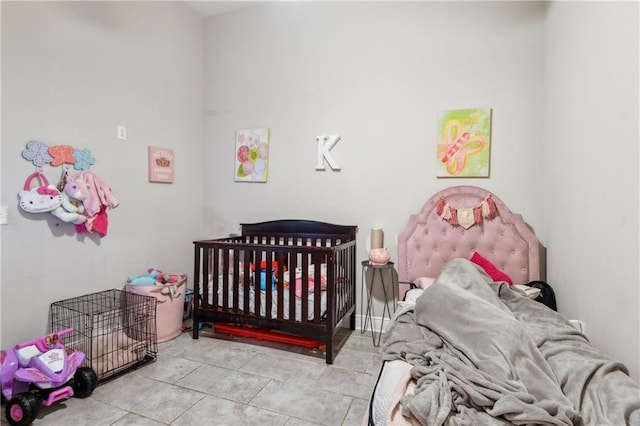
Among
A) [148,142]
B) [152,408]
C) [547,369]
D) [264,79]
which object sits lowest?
[152,408]

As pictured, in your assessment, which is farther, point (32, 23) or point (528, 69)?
point (528, 69)

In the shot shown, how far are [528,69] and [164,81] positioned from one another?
3085 mm

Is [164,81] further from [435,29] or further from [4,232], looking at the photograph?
[435,29]

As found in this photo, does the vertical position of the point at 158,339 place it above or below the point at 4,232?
below

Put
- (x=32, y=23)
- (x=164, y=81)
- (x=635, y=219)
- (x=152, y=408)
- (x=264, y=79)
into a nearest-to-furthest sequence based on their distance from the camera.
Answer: (x=635, y=219) → (x=152, y=408) → (x=32, y=23) → (x=164, y=81) → (x=264, y=79)

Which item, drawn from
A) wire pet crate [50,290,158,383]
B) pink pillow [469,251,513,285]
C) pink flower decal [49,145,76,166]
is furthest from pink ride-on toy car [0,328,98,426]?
pink pillow [469,251,513,285]

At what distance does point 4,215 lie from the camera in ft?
6.13

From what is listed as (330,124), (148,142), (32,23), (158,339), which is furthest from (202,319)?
(32,23)

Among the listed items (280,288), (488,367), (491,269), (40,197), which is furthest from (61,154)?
(491,269)

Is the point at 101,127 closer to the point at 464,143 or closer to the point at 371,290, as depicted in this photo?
the point at 371,290

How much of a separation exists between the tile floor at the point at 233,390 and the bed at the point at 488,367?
0.54 meters

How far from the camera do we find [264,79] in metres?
3.21

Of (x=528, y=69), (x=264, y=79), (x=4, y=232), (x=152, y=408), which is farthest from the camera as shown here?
(x=264, y=79)

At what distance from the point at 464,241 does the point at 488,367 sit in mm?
1501
